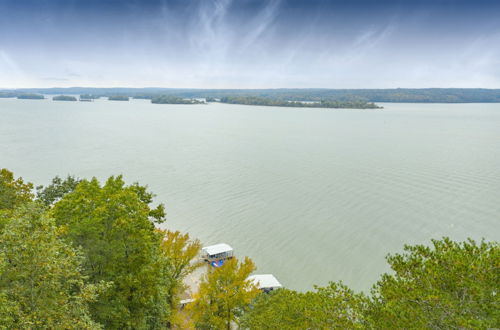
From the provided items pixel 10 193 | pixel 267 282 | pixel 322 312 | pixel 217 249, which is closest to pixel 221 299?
pixel 267 282

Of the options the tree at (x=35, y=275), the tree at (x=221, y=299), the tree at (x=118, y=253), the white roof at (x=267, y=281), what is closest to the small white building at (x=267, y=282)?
the white roof at (x=267, y=281)

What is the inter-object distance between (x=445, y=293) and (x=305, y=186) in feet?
115

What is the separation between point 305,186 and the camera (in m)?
42.0

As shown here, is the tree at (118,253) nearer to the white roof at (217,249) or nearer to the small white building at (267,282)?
the small white building at (267,282)

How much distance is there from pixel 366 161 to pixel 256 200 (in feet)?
90.7

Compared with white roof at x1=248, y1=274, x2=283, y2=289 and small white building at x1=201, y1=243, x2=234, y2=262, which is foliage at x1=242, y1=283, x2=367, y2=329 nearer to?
white roof at x1=248, y1=274, x2=283, y2=289

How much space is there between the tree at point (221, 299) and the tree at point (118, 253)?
311cm

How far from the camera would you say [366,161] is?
55.8 meters

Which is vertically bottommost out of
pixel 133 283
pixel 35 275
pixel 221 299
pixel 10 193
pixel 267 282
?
pixel 267 282

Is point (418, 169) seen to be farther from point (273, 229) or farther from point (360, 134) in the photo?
point (360, 134)

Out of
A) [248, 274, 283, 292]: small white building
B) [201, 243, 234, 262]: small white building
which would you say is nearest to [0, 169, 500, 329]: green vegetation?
[248, 274, 283, 292]: small white building

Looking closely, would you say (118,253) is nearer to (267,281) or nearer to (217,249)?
(267,281)

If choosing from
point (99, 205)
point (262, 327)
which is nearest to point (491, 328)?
point (262, 327)

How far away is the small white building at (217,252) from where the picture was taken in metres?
24.7
